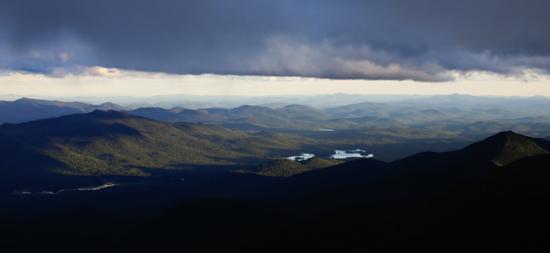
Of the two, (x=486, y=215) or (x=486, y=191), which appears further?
(x=486, y=191)

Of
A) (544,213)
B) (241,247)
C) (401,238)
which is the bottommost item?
(241,247)

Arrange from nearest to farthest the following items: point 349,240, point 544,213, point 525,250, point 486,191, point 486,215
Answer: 1. point 525,250
2. point 544,213
3. point 486,215
4. point 349,240
5. point 486,191

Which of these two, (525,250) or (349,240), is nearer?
(525,250)

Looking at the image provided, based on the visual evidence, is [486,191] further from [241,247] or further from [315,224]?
[241,247]

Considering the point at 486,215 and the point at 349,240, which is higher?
the point at 486,215

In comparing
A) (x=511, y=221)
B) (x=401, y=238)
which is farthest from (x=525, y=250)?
(x=401, y=238)

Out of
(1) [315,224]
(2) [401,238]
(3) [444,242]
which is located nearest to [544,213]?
(3) [444,242]

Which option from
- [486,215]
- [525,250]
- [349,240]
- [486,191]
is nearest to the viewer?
[525,250]

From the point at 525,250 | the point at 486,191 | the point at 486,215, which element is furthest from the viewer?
the point at 486,191

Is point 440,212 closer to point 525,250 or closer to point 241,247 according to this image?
point 525,250
